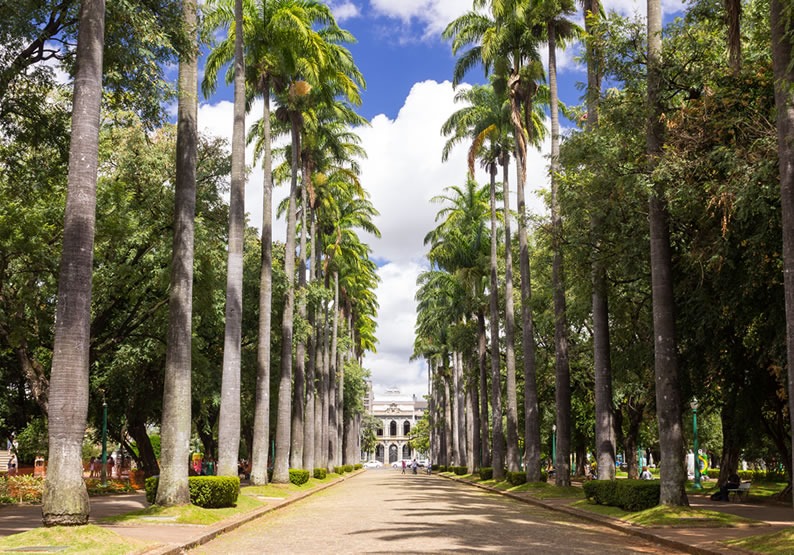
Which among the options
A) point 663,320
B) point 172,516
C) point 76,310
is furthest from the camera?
point 663,320

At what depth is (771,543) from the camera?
37.2ft

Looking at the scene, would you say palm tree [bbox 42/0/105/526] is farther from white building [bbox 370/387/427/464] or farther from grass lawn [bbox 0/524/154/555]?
white building [bbox 370/387/427/464]

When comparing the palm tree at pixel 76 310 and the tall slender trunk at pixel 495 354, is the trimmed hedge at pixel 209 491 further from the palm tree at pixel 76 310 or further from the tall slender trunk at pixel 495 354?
the tall slender trunk at pixel 495 354

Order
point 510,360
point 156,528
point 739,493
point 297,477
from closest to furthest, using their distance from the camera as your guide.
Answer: point 156,528
point 739,493
point 297,477
point 510,360

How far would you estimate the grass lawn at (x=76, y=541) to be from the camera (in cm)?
1048

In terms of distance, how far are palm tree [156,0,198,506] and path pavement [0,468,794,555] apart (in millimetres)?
1574

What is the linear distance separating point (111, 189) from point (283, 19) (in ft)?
27.3

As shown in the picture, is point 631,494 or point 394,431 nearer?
point 631,494

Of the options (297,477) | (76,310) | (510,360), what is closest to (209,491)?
(76,310)

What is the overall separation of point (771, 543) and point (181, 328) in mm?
11688

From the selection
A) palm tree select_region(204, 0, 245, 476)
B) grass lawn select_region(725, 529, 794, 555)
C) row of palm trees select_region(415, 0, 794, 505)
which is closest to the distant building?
row of palm trees select_region(415, 0, 794, 505)

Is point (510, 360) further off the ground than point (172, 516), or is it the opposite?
point (510, 360)

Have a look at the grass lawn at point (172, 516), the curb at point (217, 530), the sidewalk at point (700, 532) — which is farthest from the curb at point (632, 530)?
the grass lawn at point (172, 516)

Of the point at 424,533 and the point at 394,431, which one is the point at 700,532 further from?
the point at 394,431
